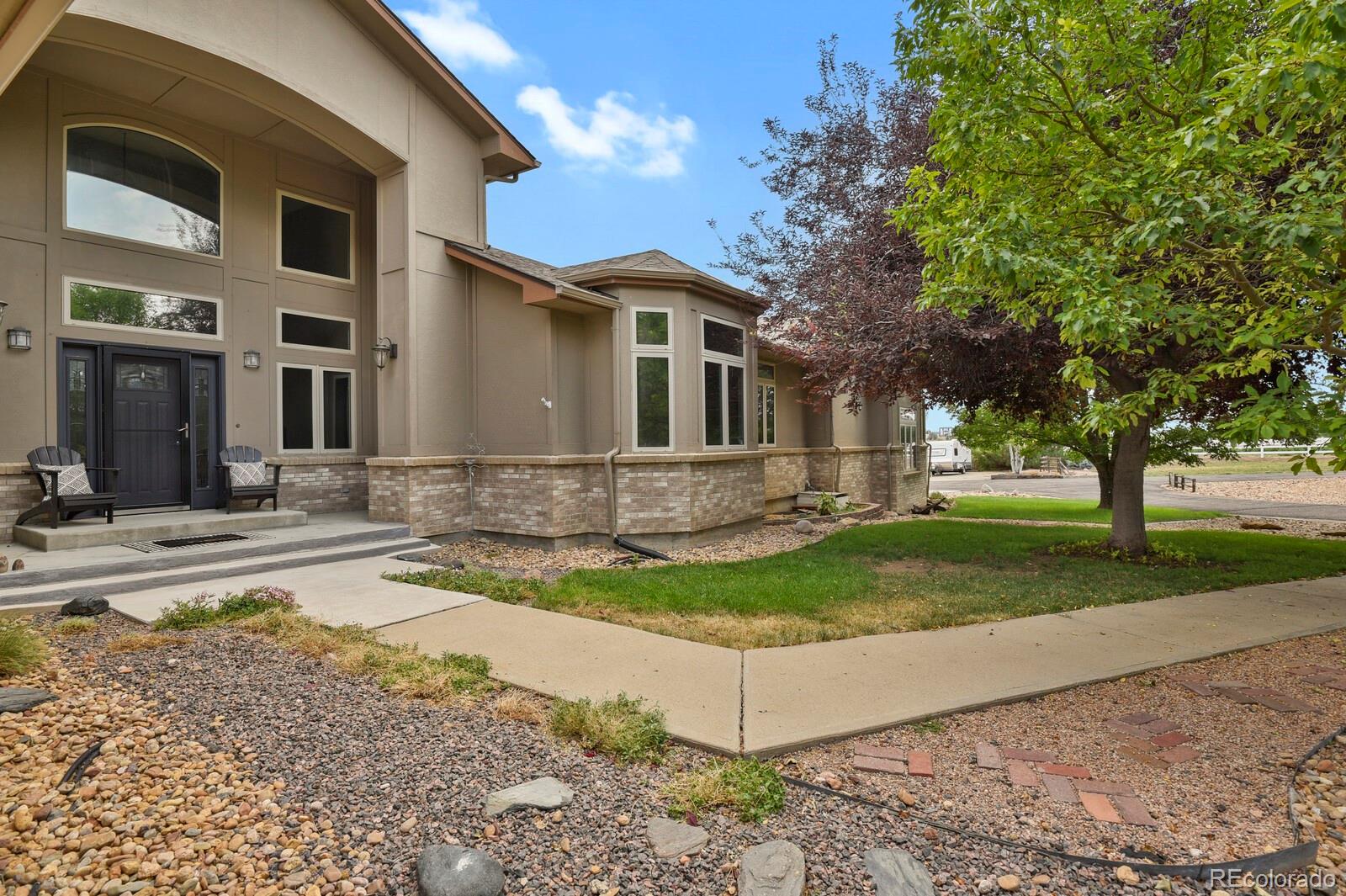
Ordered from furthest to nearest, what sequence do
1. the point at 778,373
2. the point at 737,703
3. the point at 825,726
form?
1. the point at 778,373
2. the point at 737,703
3. the point at 825,726

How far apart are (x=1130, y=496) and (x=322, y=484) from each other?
38.3 ft

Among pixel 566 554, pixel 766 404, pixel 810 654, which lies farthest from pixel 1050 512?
pixel 810 654

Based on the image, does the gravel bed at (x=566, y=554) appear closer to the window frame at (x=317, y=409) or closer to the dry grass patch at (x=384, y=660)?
the dry grass patch at (x=384, y=660)

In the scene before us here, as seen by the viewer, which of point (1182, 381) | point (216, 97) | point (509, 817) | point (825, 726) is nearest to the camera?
point (509, 817)

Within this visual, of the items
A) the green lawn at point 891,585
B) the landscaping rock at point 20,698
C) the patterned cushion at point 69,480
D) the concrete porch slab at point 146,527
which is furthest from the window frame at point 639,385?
the landscaping rock at point 20,698

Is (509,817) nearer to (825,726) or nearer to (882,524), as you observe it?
(825,726)

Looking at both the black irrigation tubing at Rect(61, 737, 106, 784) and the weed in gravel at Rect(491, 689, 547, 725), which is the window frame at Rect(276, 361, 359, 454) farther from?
the weed in gravel at Rect(491, 689, 547, 725)

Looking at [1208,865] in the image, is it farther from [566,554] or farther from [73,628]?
[566,554]

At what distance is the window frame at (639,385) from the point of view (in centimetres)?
955

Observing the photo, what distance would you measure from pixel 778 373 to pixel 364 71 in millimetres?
9554

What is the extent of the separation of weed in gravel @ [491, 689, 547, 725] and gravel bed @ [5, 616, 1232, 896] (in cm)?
8

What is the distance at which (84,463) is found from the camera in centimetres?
Result: 820

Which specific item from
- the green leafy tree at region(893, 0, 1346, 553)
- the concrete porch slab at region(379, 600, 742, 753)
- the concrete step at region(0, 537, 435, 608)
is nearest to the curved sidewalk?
the concrete porch slab at region(379, 600, 742, 753)

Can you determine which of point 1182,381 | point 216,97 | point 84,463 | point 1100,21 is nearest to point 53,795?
point 1182,381
